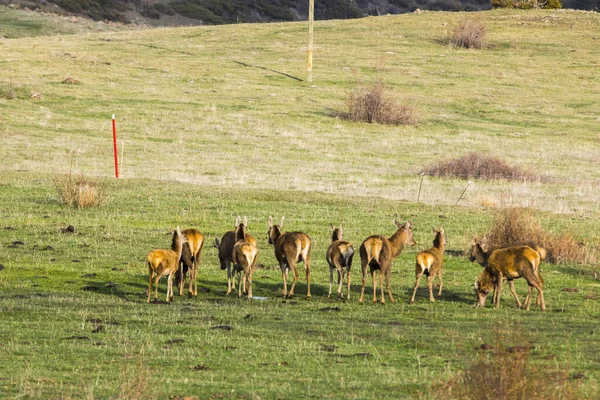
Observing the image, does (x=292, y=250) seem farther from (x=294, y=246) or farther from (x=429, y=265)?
(x=429, y=265)

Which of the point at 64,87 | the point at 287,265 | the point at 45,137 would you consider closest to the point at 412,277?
the point at 287,265

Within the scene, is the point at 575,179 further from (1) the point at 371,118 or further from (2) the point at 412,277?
(2) the point at 412,277

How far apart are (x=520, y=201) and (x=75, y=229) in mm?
16480

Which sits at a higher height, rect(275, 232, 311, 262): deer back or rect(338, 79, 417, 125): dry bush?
rect(275, 232, 311, 262): deer back

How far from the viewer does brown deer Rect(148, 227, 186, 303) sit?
17625 millimetres

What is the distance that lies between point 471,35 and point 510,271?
75.6 m

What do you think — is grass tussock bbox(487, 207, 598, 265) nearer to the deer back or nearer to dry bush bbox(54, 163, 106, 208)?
the deer back

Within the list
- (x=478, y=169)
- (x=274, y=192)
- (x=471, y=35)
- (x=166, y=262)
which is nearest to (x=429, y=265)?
(x=166, y=262)

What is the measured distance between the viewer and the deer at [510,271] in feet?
58.3

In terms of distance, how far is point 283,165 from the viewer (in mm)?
46469

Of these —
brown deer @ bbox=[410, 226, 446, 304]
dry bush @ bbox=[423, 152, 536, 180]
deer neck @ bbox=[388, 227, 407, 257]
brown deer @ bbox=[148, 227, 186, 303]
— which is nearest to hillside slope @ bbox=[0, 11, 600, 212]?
dry bush @ bbox=[423, 152, 536, 180]

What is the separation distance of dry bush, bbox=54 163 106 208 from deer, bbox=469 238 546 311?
15.6 m

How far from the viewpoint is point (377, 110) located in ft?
208

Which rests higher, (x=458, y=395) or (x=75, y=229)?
(x=458, y=395)
